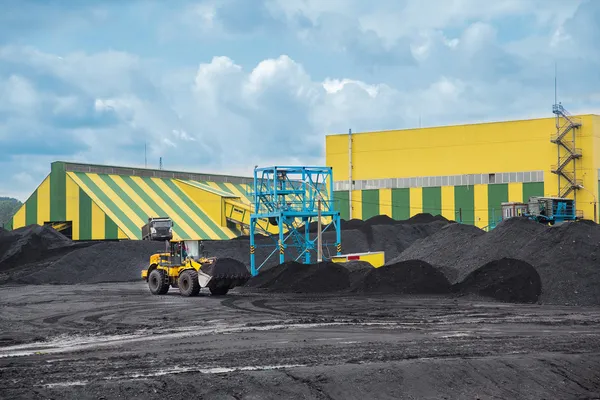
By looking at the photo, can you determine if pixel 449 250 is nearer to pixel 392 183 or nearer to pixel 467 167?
pixel 467 167

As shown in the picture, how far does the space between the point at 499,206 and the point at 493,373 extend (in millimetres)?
54948

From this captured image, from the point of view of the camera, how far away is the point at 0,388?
1259 cm

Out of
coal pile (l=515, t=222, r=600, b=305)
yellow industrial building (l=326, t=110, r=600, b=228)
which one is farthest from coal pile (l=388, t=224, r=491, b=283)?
yellow industrial building (l=326, t=110, r=600, b=228)

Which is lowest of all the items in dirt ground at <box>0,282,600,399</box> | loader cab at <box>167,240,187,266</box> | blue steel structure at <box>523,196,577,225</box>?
dirt ground at <box>0,282,600,399</box>

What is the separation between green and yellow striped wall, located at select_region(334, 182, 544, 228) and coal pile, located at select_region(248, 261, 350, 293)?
29.7m

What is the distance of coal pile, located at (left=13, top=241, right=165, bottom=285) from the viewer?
156 feet

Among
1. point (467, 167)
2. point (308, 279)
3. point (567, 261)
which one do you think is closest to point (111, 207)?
point (308, 279)

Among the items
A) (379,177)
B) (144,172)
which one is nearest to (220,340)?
(144,172)

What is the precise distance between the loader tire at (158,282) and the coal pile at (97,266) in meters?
13.8

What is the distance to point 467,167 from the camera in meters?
70.3

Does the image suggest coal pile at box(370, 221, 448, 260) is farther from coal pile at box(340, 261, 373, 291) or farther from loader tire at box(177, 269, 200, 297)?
loader tire at box(177, 269, 200, 297)

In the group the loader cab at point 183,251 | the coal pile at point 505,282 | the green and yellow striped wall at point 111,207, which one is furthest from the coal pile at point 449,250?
the green and yellow striped wall at point 111,207

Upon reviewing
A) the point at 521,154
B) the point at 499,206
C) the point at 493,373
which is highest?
the point at 521,154

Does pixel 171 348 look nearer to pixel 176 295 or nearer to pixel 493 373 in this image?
pixel 493 373
